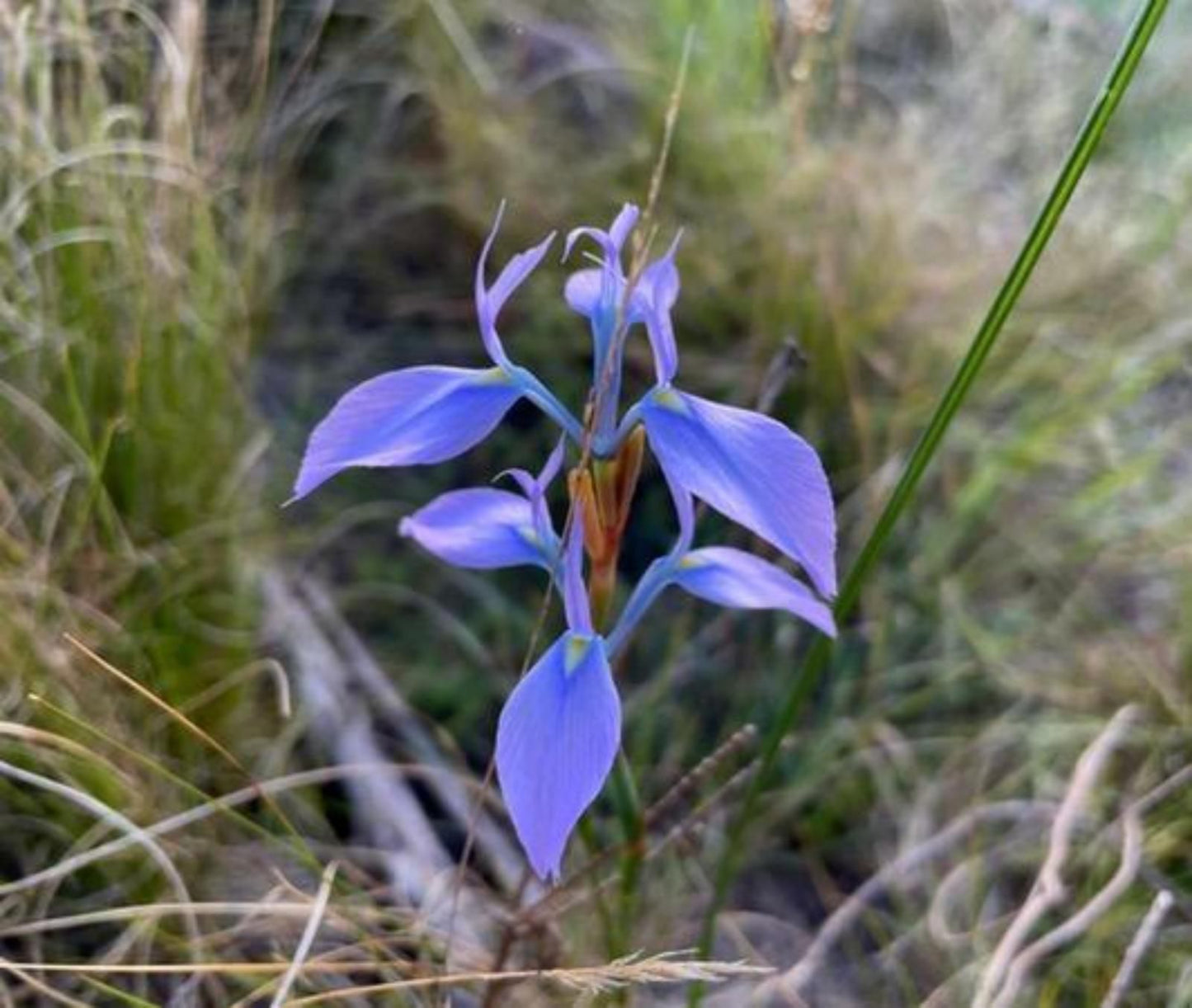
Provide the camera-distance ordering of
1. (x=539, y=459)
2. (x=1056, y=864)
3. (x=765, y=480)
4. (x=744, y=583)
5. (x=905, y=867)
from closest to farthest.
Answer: (x=765, y=480), (x=744, y=583), (x=1056, y=864), (x=905, y=867), (x=539, y=459)

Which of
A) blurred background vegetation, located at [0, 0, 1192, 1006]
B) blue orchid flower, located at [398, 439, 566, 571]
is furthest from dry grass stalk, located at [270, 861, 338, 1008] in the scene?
blue orchid flower, located at [398, 439, 566, 571]

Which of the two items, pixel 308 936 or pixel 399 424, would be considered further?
pixel 308 936

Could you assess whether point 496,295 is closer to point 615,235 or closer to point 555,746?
point 615,235

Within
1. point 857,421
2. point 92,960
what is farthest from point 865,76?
point 92,960

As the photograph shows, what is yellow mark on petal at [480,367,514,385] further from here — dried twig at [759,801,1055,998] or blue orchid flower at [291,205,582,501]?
dried twig at [759,801,1055,998]

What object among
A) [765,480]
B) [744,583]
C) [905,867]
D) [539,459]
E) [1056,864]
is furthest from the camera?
[539,459]

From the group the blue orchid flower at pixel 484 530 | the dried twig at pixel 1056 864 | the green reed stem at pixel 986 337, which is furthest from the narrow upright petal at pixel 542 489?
the dried twig at pixel 1056 864

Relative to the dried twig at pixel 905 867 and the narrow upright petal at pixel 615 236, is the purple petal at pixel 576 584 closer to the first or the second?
the narrow upright petal at pixel 615 236

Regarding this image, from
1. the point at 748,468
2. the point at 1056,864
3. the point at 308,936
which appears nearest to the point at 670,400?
the point at 748,468

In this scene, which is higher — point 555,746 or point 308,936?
point 555,746
